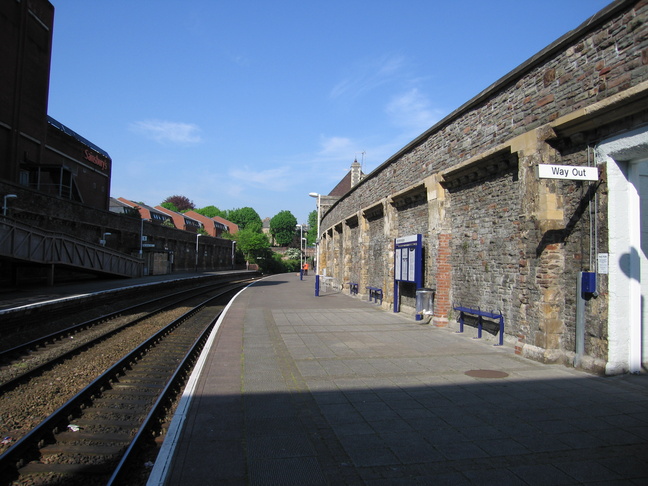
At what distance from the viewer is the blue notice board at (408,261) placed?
1258 cm

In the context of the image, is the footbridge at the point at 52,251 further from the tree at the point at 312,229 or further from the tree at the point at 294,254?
the tree at the point at 312,229

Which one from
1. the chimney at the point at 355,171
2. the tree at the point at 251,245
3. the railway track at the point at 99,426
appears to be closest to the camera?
the railway track at the point at 99,426

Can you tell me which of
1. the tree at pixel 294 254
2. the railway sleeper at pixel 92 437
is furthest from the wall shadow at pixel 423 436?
the tree at pixel 294 254

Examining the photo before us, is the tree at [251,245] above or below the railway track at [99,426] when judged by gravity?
above

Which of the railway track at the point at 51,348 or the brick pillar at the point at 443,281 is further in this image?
the brick pillar at the point at 443,281

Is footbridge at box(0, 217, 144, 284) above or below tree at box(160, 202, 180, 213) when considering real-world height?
below

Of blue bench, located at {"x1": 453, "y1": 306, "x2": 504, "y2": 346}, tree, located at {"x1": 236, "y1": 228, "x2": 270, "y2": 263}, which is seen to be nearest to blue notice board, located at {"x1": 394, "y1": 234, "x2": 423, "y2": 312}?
blue bench, located at {"x1": 453, "y1": 306, "x2": 504, "y2": 346}

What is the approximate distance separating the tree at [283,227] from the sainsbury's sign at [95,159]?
75.2m

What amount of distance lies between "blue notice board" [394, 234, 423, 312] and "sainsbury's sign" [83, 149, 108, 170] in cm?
3506

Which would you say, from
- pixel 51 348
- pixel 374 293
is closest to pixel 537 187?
pixel 51 348

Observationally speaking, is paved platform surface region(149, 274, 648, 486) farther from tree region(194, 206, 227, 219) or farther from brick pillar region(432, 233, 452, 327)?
tree region(194, 206, 227, 219)

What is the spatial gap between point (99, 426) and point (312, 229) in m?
109

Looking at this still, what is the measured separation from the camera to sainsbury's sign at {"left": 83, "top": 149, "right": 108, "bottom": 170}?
39.6 meters

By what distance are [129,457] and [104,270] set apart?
23.7m
